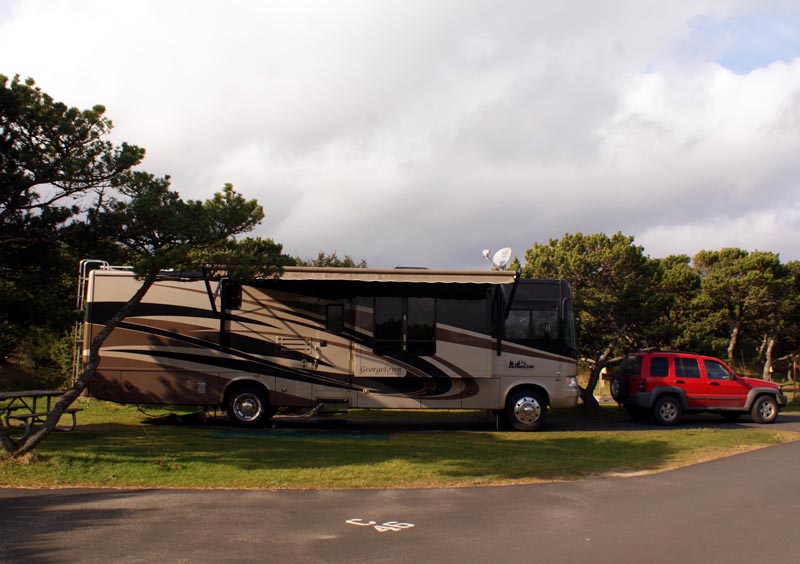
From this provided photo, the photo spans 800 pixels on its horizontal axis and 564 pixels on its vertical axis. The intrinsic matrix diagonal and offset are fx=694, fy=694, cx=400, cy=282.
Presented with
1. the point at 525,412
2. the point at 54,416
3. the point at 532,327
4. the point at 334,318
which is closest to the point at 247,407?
the point at 334,318

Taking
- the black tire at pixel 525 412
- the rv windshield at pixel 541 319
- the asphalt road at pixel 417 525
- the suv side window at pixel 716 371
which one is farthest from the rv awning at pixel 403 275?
the suv side window at pixel 716 371

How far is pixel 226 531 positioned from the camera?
259 inches

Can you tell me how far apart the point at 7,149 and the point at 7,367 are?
17342 millimetres

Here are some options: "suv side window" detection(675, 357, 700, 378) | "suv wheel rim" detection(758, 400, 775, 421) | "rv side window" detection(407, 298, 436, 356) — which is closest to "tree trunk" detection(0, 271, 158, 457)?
"rv side window" detection(407, 298, 436, 356)

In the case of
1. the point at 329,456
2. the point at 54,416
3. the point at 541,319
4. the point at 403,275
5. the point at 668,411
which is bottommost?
the point at 329,456

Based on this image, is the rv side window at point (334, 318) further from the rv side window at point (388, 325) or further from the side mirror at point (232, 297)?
the side mirror at point (232, 297)

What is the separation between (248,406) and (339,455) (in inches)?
173

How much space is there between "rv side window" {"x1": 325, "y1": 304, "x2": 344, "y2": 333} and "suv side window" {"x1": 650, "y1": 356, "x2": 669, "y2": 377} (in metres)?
7.81

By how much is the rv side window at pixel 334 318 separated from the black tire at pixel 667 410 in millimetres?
7871

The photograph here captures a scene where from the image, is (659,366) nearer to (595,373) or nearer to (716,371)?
(716,371)

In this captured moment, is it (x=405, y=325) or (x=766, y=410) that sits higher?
(x=405, y=325)

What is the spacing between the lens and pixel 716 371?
55.9ft

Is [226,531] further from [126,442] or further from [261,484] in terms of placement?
[126,442]

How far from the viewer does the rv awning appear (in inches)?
516
